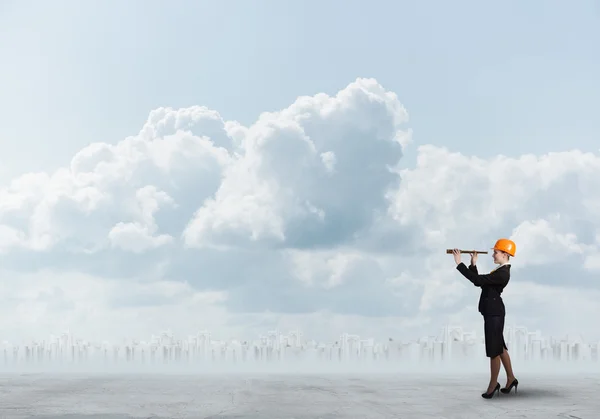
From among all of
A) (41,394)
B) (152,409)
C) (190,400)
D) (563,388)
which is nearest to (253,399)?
(190,400)

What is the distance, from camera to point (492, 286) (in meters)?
13.7

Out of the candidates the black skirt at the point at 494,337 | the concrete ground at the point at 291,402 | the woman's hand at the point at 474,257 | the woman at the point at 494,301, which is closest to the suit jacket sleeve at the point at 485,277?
the woman at the point at 494,301

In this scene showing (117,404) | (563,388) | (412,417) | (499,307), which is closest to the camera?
Answer: (412,417)

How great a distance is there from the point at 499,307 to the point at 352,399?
320 cm

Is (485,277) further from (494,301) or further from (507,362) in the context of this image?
(507,362)

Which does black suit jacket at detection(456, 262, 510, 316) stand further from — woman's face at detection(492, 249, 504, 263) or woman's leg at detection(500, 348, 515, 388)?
woman's leg at detection(500, 348, 515, 388)

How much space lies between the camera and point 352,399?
13672 millimetres

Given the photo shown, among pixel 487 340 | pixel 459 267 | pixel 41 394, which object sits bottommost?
pixel 41 394

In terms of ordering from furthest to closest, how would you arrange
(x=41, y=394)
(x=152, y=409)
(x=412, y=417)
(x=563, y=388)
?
(x=563, y=388), (x=41, y=394), (x=152, y=409), (x=412, y=417)

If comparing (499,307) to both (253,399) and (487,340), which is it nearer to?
(487,340)

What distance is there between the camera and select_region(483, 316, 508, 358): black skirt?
13711mm

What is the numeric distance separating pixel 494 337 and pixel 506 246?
1701 millimetres

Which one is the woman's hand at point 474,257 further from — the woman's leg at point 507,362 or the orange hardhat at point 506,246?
the woman's leg at point 507,362

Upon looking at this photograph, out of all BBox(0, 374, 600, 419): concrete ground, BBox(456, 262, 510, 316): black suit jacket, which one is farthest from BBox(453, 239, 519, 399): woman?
BBox(0, 374, 600, 419): concrete ground
